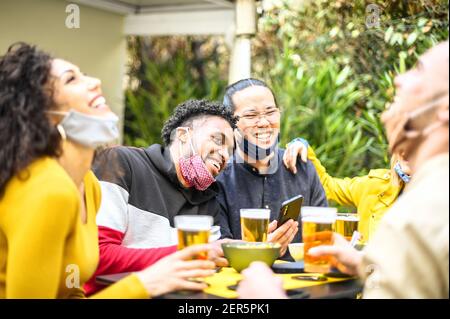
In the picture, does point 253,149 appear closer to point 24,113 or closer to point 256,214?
point 256,214

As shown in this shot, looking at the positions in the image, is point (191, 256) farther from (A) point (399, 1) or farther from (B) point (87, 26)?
(B) point (87, 26)

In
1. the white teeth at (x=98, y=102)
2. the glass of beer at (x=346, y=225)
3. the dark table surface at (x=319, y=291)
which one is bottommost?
the dark table surface at (x=319, y=291)

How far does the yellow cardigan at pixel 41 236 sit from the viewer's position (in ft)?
6.53

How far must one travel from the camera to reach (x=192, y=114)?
3357 mm

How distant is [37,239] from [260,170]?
1.97m

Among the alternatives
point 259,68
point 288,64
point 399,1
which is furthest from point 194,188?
point 259,68

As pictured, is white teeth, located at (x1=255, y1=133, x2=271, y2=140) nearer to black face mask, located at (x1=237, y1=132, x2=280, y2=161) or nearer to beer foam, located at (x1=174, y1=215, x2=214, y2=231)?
black face mask, located at (x1=237, y1=132, x2=280, y2=161)

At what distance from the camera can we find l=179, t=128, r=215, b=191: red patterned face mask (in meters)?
3.09

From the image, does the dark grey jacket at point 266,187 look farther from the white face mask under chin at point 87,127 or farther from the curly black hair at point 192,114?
the white face mask under chin at point 87,127

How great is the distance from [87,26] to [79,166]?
550 centimetres

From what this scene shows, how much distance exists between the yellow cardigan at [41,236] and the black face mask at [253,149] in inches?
67.5

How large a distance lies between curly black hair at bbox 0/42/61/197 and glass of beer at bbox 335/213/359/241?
1.20m

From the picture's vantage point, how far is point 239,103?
3857 millimetres

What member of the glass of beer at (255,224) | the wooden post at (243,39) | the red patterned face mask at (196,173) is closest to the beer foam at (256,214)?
the glass of beer at (255,224)
